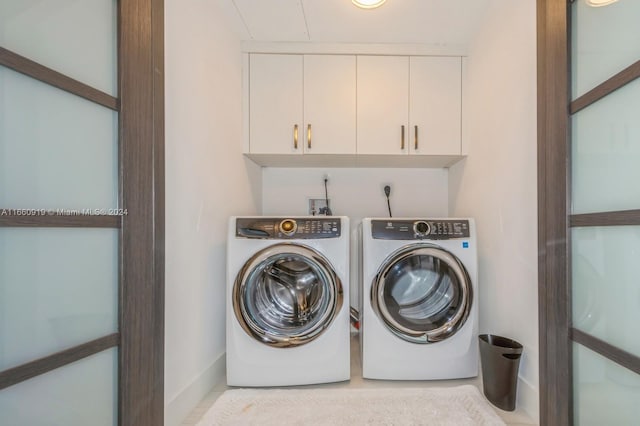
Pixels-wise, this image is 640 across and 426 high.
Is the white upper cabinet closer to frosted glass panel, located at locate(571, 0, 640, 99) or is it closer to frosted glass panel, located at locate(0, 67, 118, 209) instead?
frosted glass panel, located at locate(571, 0, 640, 99)

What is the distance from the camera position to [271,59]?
76.0 inches

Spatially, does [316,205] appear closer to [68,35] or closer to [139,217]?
[139,217]

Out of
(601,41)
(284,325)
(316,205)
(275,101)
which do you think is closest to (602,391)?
(601,41)

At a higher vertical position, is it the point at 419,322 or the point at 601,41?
the point at 601,41

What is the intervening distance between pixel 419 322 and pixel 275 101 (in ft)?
5.34

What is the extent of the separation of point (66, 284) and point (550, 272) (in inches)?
63.3

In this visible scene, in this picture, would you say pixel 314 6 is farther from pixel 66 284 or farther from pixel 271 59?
pixel 66 284

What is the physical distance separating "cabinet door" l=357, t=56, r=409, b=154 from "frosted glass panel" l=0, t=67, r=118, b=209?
1433 millimetres

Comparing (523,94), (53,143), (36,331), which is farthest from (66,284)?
(523,94)

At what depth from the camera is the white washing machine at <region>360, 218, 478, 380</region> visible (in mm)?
1492

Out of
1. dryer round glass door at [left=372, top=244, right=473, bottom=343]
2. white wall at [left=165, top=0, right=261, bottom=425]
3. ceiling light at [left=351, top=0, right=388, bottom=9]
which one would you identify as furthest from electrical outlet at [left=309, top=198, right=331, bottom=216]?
ceiling light at [left=351, top=0, right=388, bottom=9]

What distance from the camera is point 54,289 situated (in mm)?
784

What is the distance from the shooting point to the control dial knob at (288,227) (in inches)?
58.2

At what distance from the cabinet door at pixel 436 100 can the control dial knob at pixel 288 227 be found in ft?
3.52
